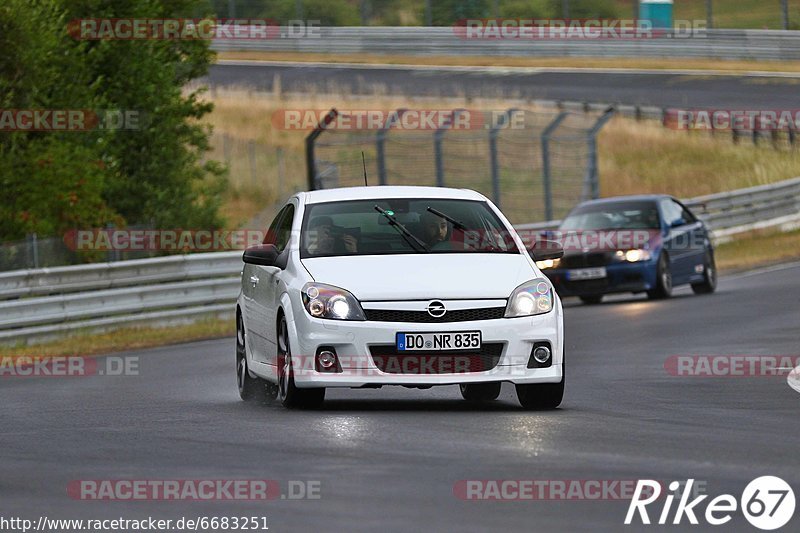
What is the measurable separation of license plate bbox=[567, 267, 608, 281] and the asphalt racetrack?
8.72m

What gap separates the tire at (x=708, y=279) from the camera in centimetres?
2586

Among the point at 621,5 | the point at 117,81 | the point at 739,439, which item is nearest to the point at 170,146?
the point at 117,81

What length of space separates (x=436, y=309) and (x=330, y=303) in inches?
27.1

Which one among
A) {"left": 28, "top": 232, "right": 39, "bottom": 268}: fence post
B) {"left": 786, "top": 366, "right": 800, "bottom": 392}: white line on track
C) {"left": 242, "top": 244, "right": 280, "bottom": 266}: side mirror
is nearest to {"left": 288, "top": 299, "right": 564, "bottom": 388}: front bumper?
{"left": 242, "top": 244, "right": 280, "bottom": 266}: side mirror

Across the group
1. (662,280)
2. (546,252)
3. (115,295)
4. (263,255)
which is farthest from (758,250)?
(263,255)

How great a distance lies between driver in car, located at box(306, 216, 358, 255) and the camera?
12312 mm

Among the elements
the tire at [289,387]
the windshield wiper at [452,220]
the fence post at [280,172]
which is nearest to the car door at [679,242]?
the windshield wiper at [452,220]

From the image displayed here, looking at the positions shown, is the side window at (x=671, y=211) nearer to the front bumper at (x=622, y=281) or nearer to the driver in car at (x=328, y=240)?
the front bumper at (x=622, y=281)

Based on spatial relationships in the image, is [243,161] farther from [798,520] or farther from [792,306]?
[798,520]

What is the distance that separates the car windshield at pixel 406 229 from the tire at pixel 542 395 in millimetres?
1000

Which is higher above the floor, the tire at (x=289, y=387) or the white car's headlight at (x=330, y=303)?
the white car's headlight at (x=330, y=303)

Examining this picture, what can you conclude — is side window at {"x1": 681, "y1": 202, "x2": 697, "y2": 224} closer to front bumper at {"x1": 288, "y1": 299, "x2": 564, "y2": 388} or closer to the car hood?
the car hood

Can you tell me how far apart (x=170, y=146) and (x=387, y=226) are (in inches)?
719

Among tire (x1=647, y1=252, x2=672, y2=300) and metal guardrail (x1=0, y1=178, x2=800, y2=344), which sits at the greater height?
metal guardrail (x1=0, y1=178, x2=800, y2=344)
